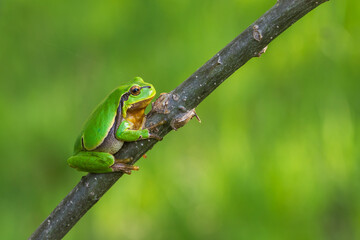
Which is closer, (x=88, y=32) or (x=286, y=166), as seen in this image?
(x=286, y=166)

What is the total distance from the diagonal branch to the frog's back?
171 millimetres

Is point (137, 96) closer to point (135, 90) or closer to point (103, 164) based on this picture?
point (135, 90)

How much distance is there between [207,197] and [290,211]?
355 mm

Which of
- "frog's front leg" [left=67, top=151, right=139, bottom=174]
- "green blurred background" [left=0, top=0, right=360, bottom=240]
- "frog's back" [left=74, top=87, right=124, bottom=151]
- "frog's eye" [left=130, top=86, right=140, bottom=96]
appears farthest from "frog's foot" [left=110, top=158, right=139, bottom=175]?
"green blurred background" [left=0, top=0, right=360, bottom=240]

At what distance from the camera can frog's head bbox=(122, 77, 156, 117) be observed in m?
1.15

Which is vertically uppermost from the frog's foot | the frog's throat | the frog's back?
the frog's throat

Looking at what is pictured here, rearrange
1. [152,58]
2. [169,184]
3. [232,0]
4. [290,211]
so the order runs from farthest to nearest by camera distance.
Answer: [152,58]
[232,0]
[169,184]
[290,211]

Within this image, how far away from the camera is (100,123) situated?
113 centimetres

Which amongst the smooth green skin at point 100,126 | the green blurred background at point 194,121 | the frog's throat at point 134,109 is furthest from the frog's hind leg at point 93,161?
the green blurred background at point 194,121

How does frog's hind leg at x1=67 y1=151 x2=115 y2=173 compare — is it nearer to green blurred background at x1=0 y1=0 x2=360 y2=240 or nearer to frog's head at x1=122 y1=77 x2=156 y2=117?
frog's head at x1=122 y1=77 x2=156 y2=117

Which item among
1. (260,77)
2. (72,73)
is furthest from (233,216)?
(72,73)

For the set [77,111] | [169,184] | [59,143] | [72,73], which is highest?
[72,73]

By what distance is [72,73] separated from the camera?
9.34 ft

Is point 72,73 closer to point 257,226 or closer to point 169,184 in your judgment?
point 169,184
